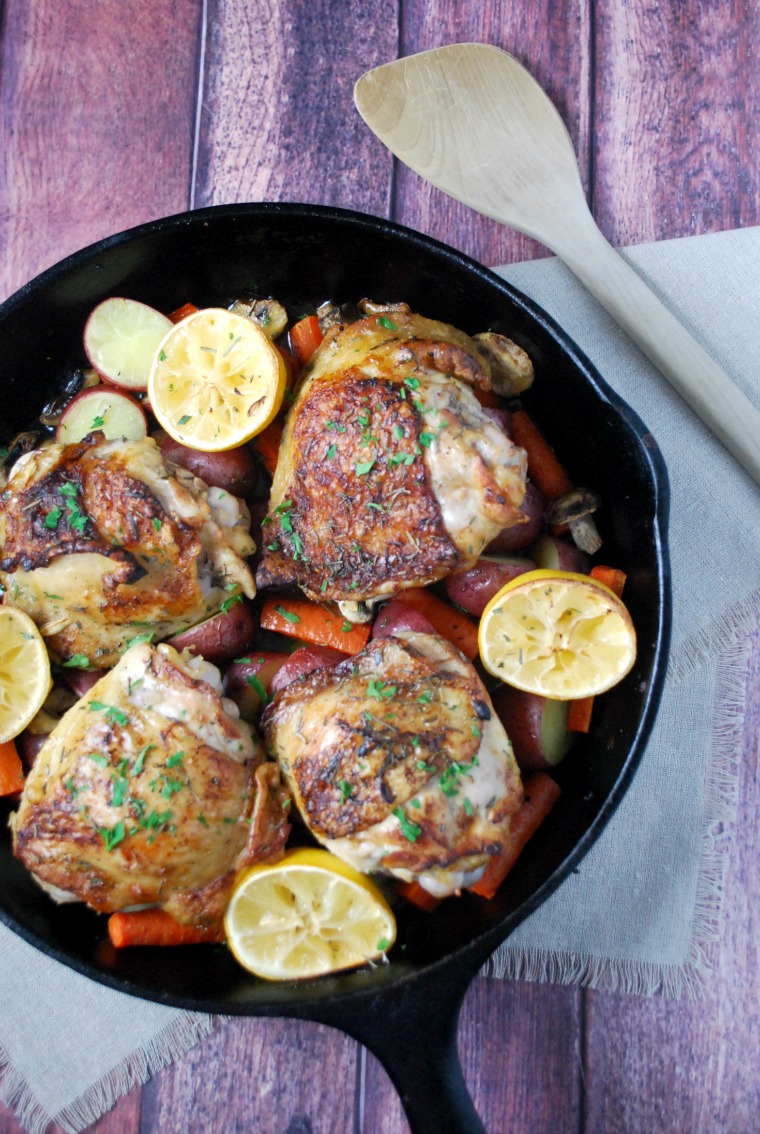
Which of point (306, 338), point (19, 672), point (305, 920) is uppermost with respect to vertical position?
point (306, 338)

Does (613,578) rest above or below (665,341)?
below

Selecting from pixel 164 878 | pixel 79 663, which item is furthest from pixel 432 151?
pixel 164 878

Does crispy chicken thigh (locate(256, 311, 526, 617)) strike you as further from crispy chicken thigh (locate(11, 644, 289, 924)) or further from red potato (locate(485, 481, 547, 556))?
crispy chicken thigh (locate(11, 644, 289, 924))

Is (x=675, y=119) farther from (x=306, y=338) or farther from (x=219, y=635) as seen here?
(x=219, y=635)

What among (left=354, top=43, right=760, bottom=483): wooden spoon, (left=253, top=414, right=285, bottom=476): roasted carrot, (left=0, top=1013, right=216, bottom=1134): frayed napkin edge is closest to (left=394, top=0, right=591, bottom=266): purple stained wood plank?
(left=354, top=43, right=760, bottom=483): wooden spoon

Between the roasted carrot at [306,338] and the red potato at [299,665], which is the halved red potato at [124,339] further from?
the red potato at [299,665]

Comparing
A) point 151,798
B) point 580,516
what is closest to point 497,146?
point 580,516
